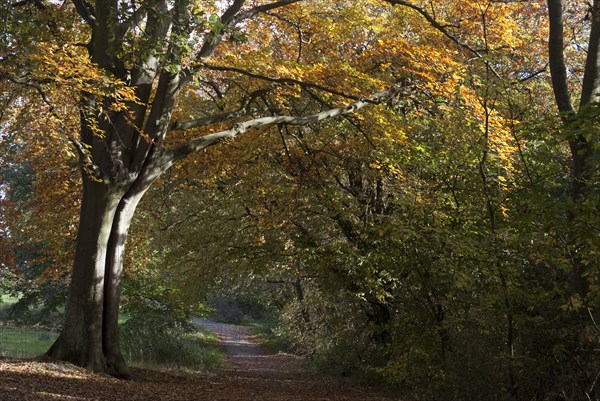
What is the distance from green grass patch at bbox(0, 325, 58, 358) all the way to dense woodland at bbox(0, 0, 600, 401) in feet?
15.8

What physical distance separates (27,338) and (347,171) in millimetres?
17564

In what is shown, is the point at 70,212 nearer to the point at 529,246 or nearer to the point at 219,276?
the point at 219,276

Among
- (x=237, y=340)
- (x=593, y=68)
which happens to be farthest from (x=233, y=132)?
(x=237, y=340)

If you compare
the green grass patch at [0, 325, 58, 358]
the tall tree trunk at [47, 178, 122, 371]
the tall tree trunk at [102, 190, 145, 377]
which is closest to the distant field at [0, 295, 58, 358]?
the green grass patch at [0, 325, 58, 358]

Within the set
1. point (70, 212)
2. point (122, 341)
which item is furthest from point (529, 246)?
point (122, 341)

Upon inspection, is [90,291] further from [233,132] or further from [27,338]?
[27,338]

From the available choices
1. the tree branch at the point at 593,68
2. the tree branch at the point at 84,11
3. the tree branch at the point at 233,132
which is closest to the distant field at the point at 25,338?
the tree branch at the point at 233,132

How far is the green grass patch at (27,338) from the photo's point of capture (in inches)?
Answer: 882

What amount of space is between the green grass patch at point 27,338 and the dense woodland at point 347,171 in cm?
481

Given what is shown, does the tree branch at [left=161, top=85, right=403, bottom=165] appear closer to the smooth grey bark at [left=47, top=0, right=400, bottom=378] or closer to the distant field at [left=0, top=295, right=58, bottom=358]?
the smooth grey bark at [left=47, top=0, right=400, bottom=378]

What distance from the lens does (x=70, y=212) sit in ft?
52.5

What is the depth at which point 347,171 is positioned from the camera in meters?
15.4

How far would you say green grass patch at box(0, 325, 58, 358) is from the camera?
22406 mm

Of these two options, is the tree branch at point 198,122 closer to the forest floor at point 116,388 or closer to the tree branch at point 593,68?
the forest floor at point 116,388
